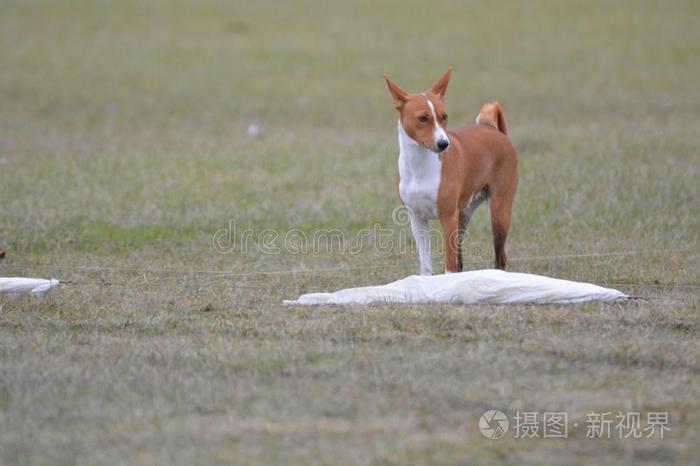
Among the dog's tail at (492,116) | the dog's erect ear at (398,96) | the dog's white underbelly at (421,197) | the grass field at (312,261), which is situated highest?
the dog's erect ear at (398,96)

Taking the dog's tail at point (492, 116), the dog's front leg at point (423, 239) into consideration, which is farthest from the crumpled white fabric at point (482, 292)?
the dog's tail at point (492, 116)

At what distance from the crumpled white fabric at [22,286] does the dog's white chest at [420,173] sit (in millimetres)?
2493

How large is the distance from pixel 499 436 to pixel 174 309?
3.02 metres

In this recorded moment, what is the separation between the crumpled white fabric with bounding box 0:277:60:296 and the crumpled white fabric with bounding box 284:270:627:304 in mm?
1669

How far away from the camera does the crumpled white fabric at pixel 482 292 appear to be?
7.26m

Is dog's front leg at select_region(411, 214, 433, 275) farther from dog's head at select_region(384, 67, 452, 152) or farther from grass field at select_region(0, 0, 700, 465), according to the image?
grass field at select_region(0, 0, 700, 465)

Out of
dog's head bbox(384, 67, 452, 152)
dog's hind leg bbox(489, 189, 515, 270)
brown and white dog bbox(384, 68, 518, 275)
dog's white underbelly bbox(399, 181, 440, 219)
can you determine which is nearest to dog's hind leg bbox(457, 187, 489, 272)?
brown and white dog bbox(384, 68, 518, 275)

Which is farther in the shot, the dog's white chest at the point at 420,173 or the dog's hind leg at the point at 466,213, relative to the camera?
the dog's hind leg at the point at 466,213

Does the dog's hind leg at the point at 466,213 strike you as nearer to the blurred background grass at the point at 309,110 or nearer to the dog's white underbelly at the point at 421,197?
the dog's white underbelly at the point at 421,197

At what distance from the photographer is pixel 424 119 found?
7426 millimetres

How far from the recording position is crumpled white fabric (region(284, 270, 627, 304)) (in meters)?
7.26

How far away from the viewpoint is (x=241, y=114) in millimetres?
18938

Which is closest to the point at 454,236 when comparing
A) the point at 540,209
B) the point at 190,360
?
the point at 190,360

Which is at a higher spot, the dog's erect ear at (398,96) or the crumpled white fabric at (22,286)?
the dog's erect ear at (398,96)
